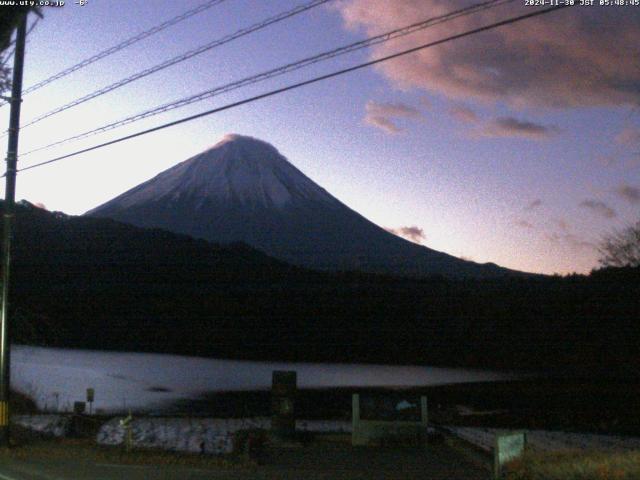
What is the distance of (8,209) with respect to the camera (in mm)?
15375

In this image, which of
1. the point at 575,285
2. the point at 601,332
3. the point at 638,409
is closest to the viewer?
the point at 638,409

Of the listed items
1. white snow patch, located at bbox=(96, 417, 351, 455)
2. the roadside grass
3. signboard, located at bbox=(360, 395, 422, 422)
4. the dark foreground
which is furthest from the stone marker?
the roadside grass

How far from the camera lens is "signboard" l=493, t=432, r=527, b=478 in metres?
11.3

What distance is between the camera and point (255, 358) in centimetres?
6725

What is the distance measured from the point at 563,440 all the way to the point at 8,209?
14.9 m

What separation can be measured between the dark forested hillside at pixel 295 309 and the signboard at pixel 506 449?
41.0 meters

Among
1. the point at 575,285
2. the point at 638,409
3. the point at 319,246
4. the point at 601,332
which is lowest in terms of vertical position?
the point at 638,409

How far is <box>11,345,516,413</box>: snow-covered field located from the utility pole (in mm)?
11372

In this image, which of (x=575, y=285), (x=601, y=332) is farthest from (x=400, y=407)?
(x=575, y=285)

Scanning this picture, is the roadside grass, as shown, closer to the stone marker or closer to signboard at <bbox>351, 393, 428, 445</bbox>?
signboard at <bbox>351, 393, 428, 445</bbox>

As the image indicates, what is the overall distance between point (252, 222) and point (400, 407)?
120011mm

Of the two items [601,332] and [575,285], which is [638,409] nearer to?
[601,332]

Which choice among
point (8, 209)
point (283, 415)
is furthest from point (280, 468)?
point (8, 209)

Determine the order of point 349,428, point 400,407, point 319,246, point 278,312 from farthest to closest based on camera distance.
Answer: point 319,246, point 278,312, point 349,428, point 400,407
